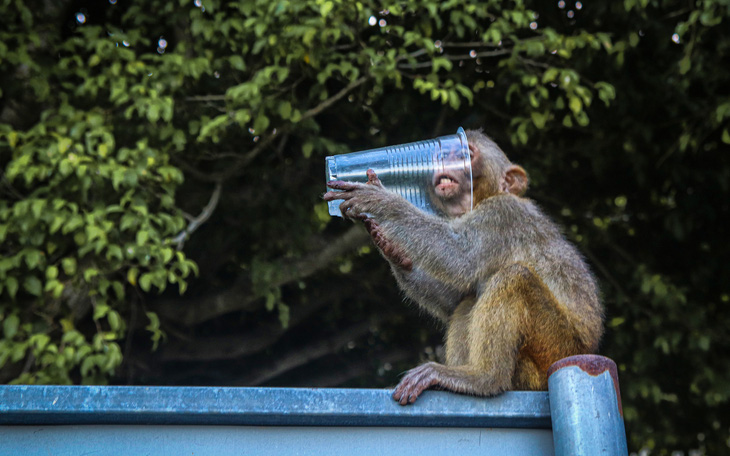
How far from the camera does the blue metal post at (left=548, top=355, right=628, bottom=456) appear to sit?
6.08ft

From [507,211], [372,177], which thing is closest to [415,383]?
[372,177]

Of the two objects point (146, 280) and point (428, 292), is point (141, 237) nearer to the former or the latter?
point (146, 280)

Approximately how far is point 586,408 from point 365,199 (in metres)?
1.53

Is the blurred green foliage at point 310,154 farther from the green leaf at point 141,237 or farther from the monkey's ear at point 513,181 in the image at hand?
the monkey's ear at point 513,181

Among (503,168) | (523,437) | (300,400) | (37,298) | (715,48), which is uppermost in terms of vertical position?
(715,48)

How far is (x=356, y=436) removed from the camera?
1.98 metres

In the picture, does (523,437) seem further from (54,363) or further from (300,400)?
(54,363)

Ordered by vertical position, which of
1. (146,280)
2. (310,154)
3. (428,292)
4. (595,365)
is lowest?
(595,365)

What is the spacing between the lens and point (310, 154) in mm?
6074

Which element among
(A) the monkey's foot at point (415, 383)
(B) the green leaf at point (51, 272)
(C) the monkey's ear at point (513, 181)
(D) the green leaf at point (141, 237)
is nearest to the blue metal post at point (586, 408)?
(A) the monkey's foot at point (415, 383)

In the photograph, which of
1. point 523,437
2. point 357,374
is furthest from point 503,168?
point 357,374

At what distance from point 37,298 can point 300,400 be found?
12.9 ft

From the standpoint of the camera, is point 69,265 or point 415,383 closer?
point 415,383

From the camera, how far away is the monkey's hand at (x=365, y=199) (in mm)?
3145
